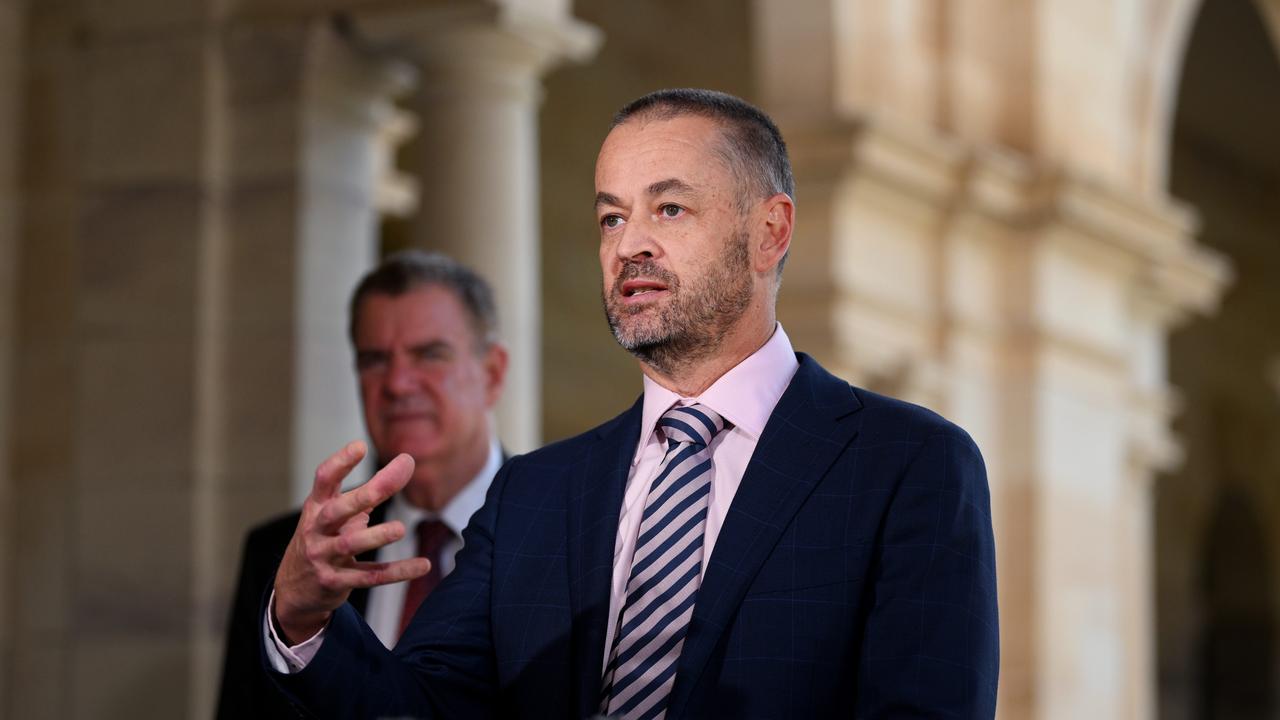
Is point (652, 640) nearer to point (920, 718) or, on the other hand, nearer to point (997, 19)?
point (920, 718)

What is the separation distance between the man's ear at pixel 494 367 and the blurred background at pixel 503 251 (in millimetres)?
2333

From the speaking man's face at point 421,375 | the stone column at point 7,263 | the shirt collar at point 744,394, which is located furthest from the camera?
the stone column at point 7,263

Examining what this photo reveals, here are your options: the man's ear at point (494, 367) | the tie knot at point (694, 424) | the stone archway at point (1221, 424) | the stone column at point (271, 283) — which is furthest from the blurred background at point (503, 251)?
the stone archway at point (1221, 424)

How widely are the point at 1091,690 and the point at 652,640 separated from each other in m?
9.33

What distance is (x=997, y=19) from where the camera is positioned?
11812 mm

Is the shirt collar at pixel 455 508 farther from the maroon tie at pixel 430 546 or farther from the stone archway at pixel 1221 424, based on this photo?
the stone archway at pixel 1221 424

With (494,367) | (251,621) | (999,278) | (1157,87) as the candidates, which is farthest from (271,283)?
(1157,87)

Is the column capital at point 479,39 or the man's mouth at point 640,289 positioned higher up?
the column capital at point 479,39

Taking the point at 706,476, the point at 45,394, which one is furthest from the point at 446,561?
the point at 45,394

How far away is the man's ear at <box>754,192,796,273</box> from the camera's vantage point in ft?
8.88

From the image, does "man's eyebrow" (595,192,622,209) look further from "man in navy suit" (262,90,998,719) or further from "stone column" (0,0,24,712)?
"stone column" (0,0,24,712)

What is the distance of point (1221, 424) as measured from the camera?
27.0 meters

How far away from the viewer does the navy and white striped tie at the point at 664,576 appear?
258 cm

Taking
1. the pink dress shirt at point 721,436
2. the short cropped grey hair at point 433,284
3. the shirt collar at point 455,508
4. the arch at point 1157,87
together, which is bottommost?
the pink dress shirt at point 721,436
